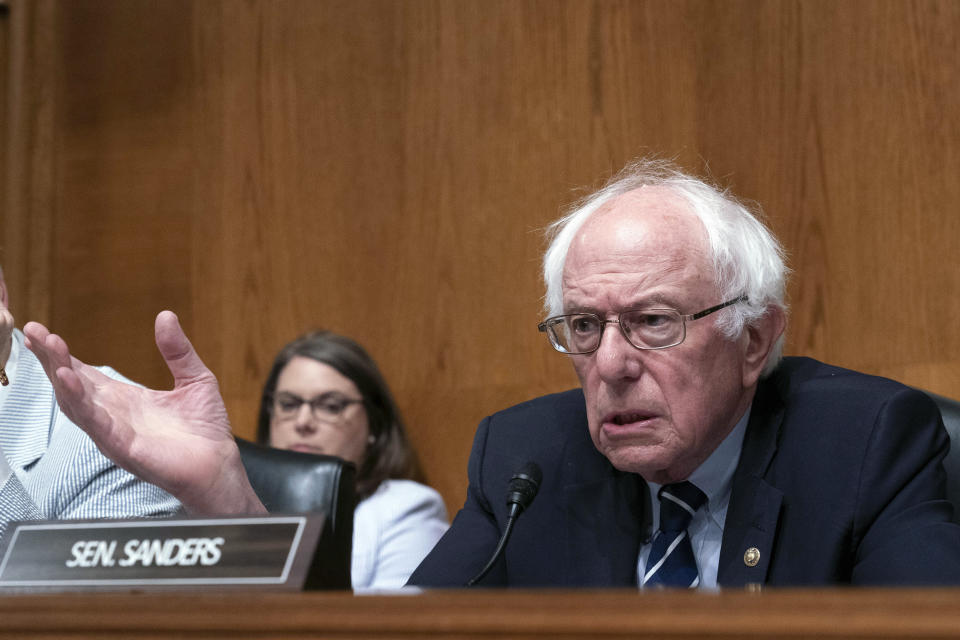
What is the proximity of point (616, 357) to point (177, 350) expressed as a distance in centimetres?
64

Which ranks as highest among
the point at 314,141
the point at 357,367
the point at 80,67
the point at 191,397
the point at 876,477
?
the point at 80,67

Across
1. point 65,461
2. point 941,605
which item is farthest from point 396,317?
point 941,605

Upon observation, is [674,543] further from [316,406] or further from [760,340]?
[316,406]

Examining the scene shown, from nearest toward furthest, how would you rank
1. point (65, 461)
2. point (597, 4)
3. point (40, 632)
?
point (40, 632) → point (65, 461) → point (597, 4)

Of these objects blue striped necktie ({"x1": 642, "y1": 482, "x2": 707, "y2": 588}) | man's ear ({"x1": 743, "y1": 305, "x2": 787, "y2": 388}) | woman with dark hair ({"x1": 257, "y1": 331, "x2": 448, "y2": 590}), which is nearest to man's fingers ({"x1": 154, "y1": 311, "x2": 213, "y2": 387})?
blue striped necktie ({"x1": 642, "y1": 482, "x2": 707, "y2": 588})

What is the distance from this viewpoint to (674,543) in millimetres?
1592

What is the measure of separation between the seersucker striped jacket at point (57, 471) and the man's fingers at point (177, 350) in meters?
0.28

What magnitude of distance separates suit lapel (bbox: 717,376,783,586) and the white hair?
0.17 m

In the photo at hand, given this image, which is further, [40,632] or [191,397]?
[191,397]

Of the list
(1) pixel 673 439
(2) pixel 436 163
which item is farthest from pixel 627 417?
(2) pixel 436 163

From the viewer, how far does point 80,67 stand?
3.89 metres

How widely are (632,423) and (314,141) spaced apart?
2.20 m

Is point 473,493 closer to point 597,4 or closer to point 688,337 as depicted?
point 688,337

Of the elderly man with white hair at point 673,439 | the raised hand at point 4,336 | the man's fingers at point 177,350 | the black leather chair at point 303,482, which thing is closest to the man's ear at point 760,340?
the elderly man with white hair at point 673,439
